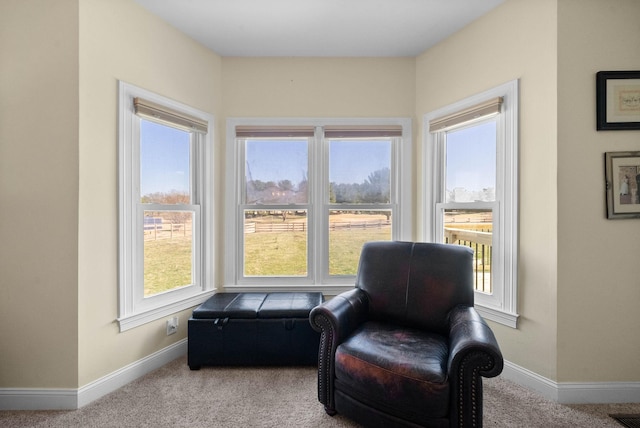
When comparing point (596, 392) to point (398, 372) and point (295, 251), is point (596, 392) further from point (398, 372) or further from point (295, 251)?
point (295, 251)

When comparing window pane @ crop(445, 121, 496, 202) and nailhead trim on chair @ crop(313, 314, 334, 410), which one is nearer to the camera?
nailhead trim on chair @ crop(313, 314, 334, 410)

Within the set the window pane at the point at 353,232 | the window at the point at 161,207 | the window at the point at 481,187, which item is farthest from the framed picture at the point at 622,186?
the window at the point at 161,207

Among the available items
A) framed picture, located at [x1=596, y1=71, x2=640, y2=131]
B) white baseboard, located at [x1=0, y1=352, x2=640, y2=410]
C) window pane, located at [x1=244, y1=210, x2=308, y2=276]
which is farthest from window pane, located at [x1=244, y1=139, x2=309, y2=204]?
framed picture, located at [x1=596, y1=71, x2=640, y2=131]

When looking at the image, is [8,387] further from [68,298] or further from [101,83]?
[101,83]

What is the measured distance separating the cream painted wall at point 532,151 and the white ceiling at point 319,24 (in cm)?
26

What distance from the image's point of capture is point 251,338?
2252 millimetres

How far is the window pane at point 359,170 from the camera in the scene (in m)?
2.91

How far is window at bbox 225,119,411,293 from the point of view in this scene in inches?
113

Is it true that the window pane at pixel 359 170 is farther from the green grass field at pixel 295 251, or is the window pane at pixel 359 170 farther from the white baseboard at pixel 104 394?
the white baseboard at pixel 104 394

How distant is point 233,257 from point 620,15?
11.3 ft

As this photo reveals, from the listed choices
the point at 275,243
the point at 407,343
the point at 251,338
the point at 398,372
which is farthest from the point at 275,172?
the point at 398,372

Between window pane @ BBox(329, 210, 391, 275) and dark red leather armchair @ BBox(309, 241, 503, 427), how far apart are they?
0.63 m

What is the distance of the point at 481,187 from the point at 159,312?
9.37 ft

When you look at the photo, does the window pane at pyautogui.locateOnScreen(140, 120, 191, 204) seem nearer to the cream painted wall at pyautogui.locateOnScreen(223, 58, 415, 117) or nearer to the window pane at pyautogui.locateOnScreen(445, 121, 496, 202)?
the cream painted wall at pyautogui.locateOnScreen(223, 58, 415, 117)
